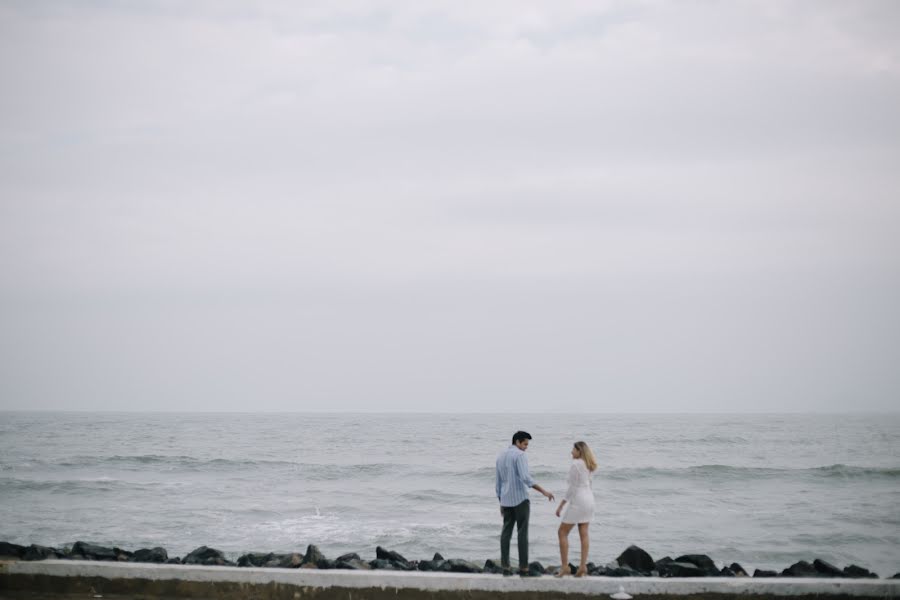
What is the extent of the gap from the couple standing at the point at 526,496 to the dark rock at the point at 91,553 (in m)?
6.76

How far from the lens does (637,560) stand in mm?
12250

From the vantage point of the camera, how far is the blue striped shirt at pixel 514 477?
8648 mm

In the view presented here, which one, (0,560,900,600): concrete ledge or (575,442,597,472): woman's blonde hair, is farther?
(575,442,597,472): woman's blonde hair

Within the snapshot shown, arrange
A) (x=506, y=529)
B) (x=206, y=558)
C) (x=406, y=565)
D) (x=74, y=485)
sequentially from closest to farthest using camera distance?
(x=506, y=529), (x=406, y=565), (x=206, y=558), (x=74, y=485)

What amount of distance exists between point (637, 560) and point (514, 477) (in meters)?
4.83

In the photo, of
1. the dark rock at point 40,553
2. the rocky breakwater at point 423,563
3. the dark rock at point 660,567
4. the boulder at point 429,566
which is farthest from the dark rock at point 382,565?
the dark rock at point 40,553

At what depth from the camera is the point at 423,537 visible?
17.3 meters

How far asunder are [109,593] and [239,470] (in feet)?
91.5

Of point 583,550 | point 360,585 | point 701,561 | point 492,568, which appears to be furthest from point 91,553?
point 701,561

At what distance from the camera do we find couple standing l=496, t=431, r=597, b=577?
845 cm

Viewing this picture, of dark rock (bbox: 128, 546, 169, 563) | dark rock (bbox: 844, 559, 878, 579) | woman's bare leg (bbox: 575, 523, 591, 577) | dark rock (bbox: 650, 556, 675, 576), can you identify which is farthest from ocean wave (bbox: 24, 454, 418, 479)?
woman's bare leg (bbox: 575, 523, 591, 577)

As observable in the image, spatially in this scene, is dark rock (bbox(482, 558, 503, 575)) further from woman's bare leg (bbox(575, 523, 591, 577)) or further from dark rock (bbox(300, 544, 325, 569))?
woman's bare leg (bbox(575, 523, 591, 577))

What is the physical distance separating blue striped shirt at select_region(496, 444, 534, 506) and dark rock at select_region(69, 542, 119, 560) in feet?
22.5

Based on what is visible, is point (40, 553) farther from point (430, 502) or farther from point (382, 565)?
point (430, 502)
